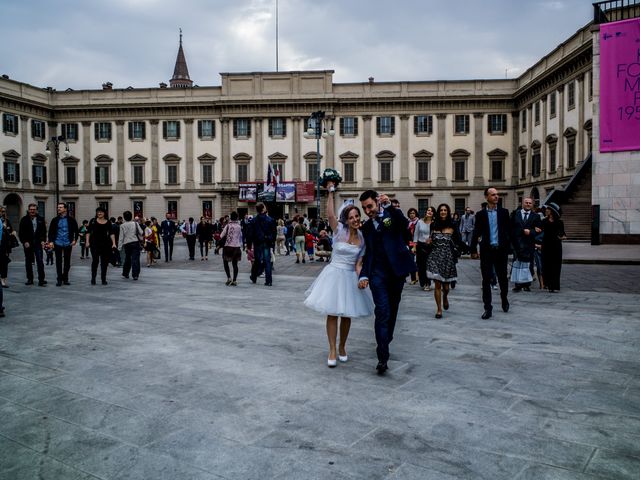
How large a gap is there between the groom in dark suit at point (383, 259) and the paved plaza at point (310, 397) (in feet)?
1.95

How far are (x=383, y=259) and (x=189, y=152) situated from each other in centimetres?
4541

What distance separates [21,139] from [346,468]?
50285 mm

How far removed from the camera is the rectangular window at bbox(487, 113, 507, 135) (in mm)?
46031

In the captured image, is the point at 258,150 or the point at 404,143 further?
the point at 258,150

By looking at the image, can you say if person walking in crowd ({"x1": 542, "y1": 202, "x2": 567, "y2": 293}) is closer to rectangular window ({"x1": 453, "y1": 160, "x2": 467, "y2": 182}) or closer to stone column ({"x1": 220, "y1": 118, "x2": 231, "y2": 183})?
rectangular window ({"x1": 453, "y1": 160, "x2": 467, "y2": 182})

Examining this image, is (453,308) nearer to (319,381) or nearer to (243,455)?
(319,381)

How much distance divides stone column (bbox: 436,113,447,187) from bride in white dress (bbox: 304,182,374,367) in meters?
42.7

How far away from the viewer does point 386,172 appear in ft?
156

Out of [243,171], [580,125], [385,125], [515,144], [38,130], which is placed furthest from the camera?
[243,171]

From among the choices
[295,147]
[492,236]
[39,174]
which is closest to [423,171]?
[295,147]

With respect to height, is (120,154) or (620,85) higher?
(120,154)

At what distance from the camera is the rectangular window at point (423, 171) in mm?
47062

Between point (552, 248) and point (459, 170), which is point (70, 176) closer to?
point (459, 170)

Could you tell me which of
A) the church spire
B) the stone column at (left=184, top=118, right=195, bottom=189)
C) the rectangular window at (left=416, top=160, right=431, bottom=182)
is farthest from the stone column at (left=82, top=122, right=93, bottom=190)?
the church spire
